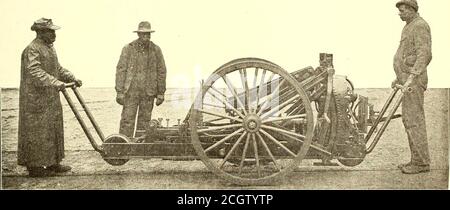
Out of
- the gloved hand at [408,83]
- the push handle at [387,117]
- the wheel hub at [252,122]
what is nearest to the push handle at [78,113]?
the wheel hub at [252,122]

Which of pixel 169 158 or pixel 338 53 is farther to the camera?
pixel 338 53

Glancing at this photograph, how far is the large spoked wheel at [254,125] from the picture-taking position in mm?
6184

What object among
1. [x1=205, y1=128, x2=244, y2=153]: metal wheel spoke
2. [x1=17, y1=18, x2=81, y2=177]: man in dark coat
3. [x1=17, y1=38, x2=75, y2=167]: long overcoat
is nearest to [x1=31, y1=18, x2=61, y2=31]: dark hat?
[x1=17, y1=18, x2=81, y2=177]: man in dark coat

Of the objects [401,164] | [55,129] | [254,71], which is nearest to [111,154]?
[55,129]

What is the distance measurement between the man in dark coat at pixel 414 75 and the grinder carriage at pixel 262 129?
7.8 inches

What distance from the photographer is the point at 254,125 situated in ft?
20.3

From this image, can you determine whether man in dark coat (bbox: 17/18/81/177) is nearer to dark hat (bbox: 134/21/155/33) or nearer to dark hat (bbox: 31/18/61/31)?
dark hat (bbox: 31/18/61/31)

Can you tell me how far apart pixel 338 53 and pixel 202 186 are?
2.15 metres

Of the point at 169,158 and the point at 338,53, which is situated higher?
the point at 338,53

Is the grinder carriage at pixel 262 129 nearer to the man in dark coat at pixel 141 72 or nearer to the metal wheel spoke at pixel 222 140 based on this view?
the metal wheel spoke at pixel 222 140

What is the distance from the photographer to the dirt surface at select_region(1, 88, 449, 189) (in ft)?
21.9
